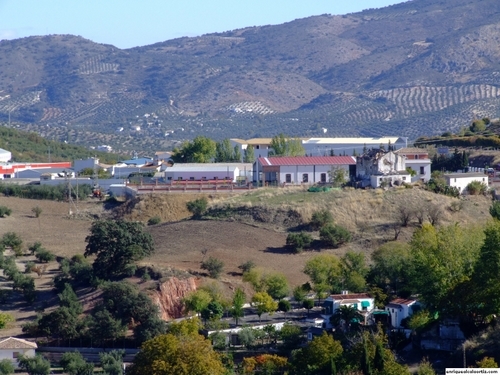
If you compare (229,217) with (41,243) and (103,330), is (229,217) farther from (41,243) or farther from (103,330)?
(103,330)

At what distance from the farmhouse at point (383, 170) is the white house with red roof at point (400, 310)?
20367 mm

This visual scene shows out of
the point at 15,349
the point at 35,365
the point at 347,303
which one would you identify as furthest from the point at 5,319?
the point at 347,303

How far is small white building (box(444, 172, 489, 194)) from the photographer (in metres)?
65.4

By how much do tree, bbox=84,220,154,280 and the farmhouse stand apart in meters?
15.8

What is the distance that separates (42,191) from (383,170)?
803 inches

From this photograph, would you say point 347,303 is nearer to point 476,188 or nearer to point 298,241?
point 298,241

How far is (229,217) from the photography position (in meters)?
60.8

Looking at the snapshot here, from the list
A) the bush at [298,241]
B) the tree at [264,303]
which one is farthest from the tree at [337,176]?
the tree at [264,303]

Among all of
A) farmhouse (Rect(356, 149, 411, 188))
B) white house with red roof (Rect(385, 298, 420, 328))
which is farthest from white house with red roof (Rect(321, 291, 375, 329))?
farmhouse (Rect(356, 149, 411, 188))

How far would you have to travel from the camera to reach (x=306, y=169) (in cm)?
6738

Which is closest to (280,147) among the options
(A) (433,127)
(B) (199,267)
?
(B) (199,267)

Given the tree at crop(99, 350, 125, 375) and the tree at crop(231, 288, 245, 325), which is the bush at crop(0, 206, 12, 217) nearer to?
the tree at crop(231, 288, 245, 325)

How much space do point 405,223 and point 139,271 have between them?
14302mm

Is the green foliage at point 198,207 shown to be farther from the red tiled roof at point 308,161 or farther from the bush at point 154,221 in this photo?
the red tiled roof at point 308,161
